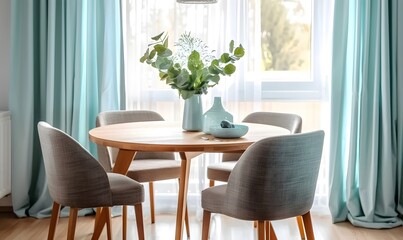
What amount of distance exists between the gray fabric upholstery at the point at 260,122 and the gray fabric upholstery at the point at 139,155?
23 cm

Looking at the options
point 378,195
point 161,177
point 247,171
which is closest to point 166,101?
point 161,177

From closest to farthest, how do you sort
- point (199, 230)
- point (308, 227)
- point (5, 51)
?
point (308, 227), point (199, 230), point (5, 51)

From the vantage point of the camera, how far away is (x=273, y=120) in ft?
12.9

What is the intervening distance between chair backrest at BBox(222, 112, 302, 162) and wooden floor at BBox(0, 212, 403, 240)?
1.55 ft

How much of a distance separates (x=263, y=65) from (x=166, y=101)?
28.6 inches

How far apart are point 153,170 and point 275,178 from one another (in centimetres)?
113

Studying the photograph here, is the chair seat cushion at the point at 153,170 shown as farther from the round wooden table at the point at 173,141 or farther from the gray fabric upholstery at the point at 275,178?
the gray fabric upholstery at the point at 275,178

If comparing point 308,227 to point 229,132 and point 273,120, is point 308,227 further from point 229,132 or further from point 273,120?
point 273,120

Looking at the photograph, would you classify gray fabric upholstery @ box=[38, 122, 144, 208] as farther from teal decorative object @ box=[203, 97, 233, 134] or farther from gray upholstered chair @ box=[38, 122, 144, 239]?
teal decorative object @ box=[203, 97, 233, 134]

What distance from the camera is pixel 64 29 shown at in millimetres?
4250

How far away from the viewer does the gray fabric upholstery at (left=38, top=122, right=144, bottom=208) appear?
2916 millimetres

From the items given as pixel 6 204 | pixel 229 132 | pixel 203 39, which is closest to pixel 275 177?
pixel 229 132

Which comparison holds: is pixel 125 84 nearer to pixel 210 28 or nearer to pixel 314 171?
pixel 210 28

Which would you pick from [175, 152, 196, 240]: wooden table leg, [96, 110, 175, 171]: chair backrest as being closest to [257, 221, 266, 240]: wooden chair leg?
[175, 152, 196, 240]: wooden table leg
